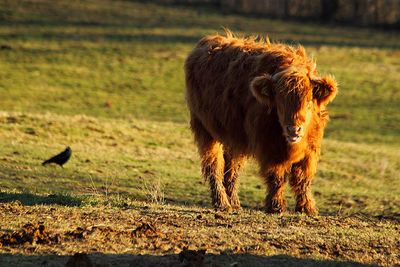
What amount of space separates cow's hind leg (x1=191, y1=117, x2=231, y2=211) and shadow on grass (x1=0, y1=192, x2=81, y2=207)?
8.09 ft

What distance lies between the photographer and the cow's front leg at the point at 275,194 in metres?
11.4

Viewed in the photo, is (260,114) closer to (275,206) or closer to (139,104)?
(275,206)

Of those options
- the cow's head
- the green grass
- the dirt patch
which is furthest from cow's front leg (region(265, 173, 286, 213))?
the dirt patch

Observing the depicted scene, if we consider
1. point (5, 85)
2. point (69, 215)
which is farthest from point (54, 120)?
point (69, 215)

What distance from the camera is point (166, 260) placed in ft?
26.9

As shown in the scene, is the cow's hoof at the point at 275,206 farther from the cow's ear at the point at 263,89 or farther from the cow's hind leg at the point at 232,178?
the cow's hind leg at the point at 232,178

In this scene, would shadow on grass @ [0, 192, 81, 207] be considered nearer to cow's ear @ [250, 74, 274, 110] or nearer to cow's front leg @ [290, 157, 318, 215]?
cow's ear @ [250, 74, 274, 110]

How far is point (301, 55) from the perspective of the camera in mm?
11664

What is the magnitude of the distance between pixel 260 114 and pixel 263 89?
18.8 inches

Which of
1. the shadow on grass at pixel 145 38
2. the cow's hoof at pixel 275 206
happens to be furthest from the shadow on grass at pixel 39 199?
the shadow on grass at pixel 145 38

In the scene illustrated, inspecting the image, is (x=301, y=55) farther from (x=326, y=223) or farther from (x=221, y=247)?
(x=221, y=247)

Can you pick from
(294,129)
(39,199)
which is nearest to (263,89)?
(294,129)

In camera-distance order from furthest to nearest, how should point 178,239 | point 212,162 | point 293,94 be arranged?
point 212,162, point 293,94, point 178,239

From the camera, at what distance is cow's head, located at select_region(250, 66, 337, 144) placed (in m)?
10.7
